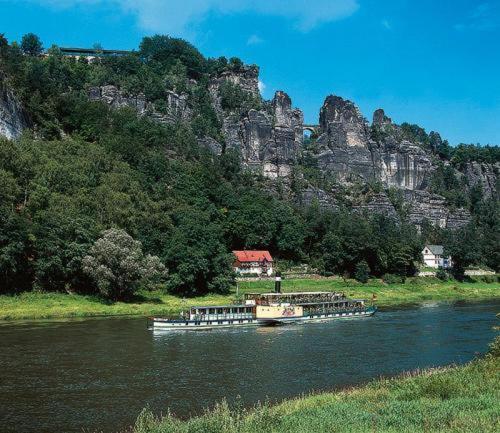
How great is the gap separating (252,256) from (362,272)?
22.3m

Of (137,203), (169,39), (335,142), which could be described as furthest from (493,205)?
(137,203)

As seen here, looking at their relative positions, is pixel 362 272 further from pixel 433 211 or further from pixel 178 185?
pixel 433 211

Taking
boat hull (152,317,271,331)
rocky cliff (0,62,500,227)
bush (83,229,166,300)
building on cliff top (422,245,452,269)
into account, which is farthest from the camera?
rocky cliff (0,62,500,227)

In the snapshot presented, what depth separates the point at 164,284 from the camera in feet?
282

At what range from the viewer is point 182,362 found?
43375 mm

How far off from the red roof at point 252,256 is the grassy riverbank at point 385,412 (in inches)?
3262

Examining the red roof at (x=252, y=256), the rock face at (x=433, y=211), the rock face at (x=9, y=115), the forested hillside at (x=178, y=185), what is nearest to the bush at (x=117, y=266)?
the forested hillside at (x=178, y=185)

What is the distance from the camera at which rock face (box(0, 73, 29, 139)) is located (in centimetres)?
10075

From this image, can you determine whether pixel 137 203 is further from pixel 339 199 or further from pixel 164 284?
pixel 339 199

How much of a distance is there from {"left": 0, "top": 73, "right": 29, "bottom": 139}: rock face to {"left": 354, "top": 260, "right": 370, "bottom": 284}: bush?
70.2 metres

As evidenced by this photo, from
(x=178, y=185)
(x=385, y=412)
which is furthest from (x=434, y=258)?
(x=385, y=412)

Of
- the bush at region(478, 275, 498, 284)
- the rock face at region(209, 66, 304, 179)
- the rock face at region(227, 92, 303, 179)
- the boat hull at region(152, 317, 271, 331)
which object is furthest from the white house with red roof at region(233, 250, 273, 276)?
the rock face at region(227, 92, 303, 179)

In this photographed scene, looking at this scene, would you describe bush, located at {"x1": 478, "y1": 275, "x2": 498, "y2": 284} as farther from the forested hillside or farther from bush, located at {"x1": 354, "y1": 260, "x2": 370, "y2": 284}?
bush, located at {"x1": 354, "y1": 260, "x2": 370, "y2": 284}

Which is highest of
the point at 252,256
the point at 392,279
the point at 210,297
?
the point at 252,256
